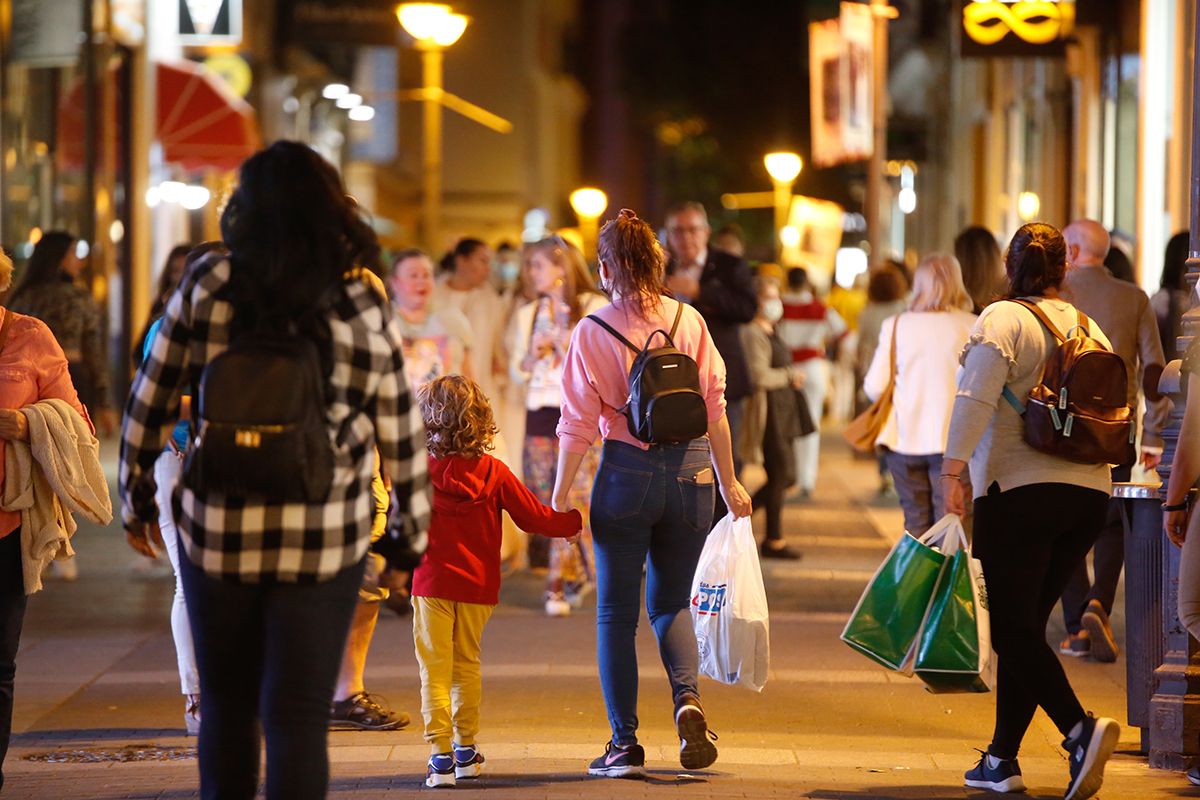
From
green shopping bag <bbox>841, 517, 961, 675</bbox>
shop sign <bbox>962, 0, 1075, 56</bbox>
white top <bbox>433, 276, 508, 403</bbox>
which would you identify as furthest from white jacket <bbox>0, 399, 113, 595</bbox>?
shop sign <bbox>962, 0, 1075, 56</bbox>

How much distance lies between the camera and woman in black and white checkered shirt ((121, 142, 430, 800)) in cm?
420

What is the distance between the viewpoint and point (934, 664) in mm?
5977

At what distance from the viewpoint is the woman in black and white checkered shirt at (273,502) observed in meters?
4.20

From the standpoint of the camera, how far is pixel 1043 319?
5.97m

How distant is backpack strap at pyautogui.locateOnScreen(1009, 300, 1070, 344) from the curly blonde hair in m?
1.81

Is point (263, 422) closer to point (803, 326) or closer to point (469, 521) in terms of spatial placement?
point (469, 521)

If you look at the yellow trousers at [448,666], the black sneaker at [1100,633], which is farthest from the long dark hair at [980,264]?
the yellow trousers at [448,666]

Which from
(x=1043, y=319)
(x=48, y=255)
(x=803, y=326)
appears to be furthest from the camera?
(x=803, y=326)

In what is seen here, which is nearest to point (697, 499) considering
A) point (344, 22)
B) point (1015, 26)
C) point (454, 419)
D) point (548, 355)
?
point (454, 419)

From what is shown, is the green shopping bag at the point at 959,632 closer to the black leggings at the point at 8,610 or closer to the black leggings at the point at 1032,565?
the black leggings at the point at 1032,565

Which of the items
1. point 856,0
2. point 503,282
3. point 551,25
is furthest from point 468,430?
point 551,25

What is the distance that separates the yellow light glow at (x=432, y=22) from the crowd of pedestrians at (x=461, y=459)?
677 centimetres

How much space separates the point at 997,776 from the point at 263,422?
3091 mm

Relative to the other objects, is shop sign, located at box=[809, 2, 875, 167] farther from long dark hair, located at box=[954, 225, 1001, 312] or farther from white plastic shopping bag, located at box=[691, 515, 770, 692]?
Answer: white plastic shopping bag, located at box=[691, 515, 770, 692]
